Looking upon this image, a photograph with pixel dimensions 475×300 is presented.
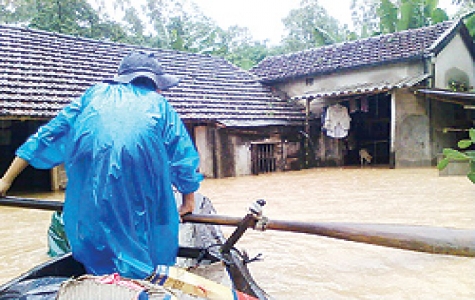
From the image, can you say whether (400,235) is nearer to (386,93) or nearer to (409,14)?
(386,93)

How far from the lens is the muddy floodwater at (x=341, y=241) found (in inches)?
149

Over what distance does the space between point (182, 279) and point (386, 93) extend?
1306 centimetres

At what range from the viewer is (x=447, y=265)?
418cm

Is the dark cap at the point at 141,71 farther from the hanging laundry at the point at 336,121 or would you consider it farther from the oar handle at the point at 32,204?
the hanging laundry at the point at 336,121

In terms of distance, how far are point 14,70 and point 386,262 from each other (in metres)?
9.89

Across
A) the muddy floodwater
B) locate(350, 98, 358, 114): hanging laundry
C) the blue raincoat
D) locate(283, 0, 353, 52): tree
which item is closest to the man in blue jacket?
the blue raincoat

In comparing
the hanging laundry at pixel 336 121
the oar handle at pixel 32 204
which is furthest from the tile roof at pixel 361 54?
the oar handle at pixel 32 204

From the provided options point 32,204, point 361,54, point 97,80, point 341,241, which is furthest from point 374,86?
point 32,204

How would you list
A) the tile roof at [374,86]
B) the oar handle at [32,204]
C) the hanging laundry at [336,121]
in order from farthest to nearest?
the hanging laundry at [336,121] → the tile roof at [374,86] → the oar handle at [32,204]

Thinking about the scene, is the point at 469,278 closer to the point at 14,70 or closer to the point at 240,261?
the point at 240,261

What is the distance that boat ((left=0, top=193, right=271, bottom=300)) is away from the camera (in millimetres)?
1469

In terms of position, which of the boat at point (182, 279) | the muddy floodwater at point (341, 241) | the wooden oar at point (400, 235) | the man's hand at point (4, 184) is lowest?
the muddy floodwater at point (341, 241)

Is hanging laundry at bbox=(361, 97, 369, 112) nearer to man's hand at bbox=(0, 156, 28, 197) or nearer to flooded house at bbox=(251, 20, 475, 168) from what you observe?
flooded house at bbox=(251, 20, 475, 168)

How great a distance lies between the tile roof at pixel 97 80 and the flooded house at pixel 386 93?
1.05 m
